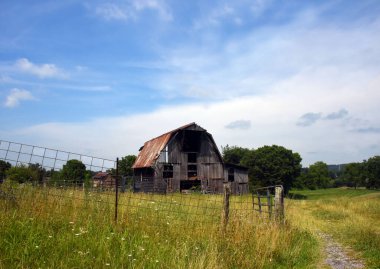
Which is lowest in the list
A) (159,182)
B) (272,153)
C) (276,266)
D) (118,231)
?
(276,266)

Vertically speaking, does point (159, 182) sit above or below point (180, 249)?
above

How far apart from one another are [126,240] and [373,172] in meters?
94.3

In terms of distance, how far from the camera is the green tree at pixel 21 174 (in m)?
8.76

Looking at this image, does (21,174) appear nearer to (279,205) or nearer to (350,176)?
(279,205)

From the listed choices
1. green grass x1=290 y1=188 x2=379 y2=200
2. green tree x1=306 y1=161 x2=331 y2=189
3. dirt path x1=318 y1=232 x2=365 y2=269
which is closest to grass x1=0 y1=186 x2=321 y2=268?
dirt path x1=318 y1=232 x2=365 y2=269

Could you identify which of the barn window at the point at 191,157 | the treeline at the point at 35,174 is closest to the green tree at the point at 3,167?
the treeline at the point at 35,174

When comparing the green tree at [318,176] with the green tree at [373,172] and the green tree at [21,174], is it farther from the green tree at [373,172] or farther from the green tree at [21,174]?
the green tree at [21,174]

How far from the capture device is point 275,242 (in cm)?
757

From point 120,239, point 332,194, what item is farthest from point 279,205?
point 332,194

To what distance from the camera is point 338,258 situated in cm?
820

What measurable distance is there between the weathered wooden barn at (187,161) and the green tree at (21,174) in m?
25.3

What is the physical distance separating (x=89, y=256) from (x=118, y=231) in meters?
1.48

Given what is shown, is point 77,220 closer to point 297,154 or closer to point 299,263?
point 299,263

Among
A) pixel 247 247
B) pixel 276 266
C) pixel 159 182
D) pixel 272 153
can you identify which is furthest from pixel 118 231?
pixel 272 153
